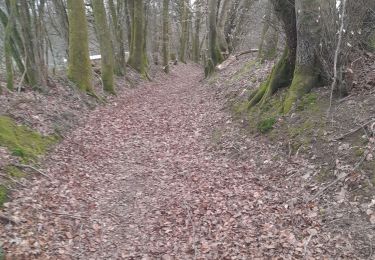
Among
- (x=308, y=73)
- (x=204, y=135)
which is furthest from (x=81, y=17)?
(x=308, y=73)

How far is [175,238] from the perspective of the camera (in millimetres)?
5633

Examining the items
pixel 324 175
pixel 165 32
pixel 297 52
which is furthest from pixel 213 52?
pixel 324 175

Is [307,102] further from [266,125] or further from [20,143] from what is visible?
[20,143]

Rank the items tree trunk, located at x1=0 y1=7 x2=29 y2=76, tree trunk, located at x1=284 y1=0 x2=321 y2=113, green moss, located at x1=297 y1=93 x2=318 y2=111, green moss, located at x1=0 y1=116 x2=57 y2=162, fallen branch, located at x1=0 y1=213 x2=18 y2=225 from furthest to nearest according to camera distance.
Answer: tree trunk, located at x1=0 y1=7 x2=29 y2=76
tree trunk, located at x1=284 y1=0 x2=321 y2=113
green moss, located at x1=297 y1=93 x2=318 y2=111
green moss, located at x1=0 y1=116 x2=57 y2=162
fallen branch, located at x1=0 y1=213 x2=18 y2=225

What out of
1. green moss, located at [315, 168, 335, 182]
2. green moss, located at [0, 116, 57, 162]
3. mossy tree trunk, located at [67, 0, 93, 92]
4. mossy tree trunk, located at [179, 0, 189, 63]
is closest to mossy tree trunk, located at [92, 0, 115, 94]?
mossy tree trunk, located at [67, 0, 93, 92]

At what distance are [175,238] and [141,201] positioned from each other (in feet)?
4.42

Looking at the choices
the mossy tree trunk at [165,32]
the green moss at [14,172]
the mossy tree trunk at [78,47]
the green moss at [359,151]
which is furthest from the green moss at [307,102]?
the mossy tree trunk at [165,32]

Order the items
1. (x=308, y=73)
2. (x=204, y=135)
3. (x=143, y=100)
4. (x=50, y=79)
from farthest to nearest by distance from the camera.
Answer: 1. (x=143, y=100)
2. (x=50, y=79)
3. (x=204, y=135)
4. (x=308, y=73)

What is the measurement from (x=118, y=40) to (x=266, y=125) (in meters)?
13.2

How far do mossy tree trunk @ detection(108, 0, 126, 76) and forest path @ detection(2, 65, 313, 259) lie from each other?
885cm

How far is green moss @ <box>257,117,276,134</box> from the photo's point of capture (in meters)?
8.45

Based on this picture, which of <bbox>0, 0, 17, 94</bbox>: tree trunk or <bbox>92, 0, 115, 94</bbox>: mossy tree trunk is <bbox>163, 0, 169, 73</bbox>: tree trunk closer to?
<bbox>92, 0, 115, 94</bbox>: mossy tree trunk

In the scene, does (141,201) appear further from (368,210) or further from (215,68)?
(215,68)

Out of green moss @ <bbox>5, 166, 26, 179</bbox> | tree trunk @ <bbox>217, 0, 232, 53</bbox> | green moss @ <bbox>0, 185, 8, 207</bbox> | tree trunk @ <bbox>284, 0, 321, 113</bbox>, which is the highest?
tree trunk @ <bbox>217, 0, 232, 53</bbox>
